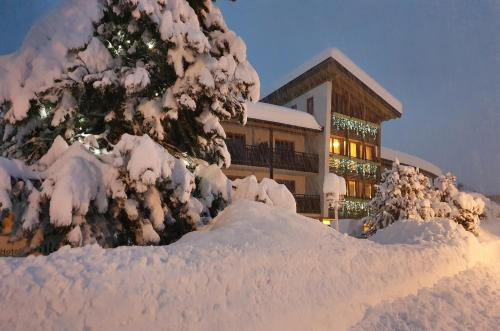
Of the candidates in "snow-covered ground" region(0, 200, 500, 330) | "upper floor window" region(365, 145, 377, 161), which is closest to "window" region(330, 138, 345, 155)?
"upper floor window" region(365, 145, 377, 161)

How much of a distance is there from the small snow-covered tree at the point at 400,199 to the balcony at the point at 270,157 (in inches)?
242

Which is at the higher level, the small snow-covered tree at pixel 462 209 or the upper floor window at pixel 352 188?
the upper floor window at pixel 352 188

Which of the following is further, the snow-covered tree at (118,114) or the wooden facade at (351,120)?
the wooden facade at (351,120)

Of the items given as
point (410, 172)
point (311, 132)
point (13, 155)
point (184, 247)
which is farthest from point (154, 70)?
point (311, 132)

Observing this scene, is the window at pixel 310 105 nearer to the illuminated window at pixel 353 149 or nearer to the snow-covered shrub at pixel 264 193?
the illuminated window at pixel 353 149

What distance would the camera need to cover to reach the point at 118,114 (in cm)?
777

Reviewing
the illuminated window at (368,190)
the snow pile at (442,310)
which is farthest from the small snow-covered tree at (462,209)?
the snow pile at (442,310)

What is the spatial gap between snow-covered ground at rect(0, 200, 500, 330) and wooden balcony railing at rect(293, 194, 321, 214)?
14847 mm

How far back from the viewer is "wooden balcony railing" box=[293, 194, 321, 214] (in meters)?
23.3

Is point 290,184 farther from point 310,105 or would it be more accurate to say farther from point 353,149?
point 353,149

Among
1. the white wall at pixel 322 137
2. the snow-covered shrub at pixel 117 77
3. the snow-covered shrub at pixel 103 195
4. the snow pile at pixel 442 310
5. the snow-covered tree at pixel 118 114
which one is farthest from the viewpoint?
the white wall at pixel 322 137

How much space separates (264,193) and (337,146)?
18420mm

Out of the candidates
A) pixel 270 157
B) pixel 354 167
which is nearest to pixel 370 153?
pixel 354 167

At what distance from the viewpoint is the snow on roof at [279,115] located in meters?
21.5
